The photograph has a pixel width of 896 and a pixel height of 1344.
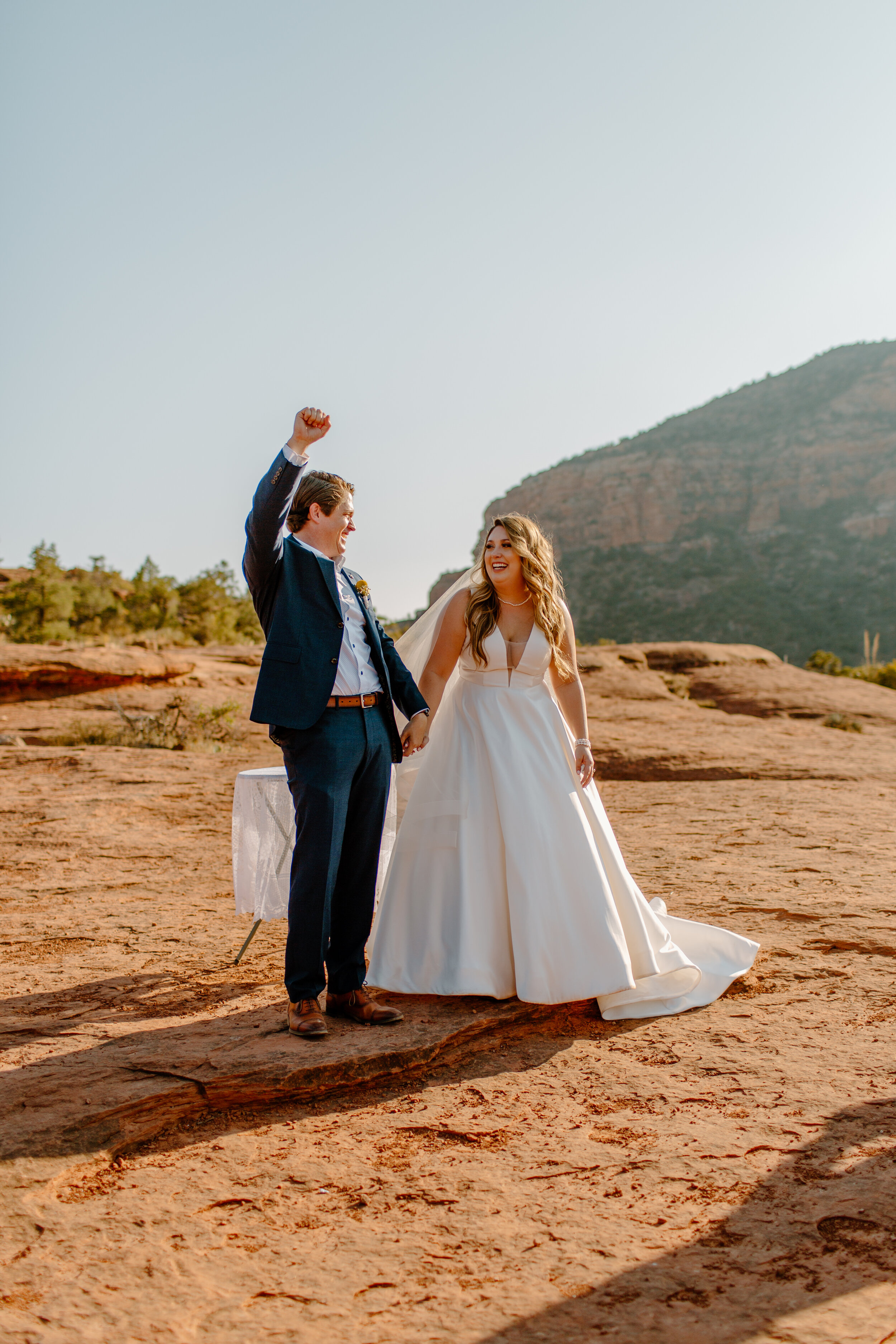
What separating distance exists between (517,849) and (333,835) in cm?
73

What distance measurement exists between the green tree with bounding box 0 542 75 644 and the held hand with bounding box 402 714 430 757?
872 inches

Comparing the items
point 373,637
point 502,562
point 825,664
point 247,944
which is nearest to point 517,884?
point 373,637

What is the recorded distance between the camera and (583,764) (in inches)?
147

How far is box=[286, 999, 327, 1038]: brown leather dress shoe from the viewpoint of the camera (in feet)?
10.2

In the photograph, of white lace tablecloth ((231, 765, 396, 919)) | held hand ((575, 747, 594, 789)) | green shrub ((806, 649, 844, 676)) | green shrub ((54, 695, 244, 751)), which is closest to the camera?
held hand ((575, 747, 594, 789))

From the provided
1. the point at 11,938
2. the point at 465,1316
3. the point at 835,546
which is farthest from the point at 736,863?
the point at 835,546

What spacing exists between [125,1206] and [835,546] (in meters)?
50.3

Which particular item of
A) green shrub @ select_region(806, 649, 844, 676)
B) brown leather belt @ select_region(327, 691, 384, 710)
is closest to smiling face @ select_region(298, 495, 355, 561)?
brown leather belt @ select_region(327, 691, 384, 710)

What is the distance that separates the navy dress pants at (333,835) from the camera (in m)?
3.13

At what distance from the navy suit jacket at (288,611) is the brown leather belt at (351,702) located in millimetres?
36

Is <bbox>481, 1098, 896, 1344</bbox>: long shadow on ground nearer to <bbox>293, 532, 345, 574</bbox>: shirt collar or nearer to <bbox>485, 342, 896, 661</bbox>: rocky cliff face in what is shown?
<bbox>293, 532, 345, 574</bbox>: shirt collar

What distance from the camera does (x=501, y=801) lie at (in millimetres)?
3539

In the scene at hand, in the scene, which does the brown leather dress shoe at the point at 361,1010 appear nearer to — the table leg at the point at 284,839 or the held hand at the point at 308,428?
the table leg at the point at 284,839

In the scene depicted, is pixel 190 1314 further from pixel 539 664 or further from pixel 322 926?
pixel 539 664
